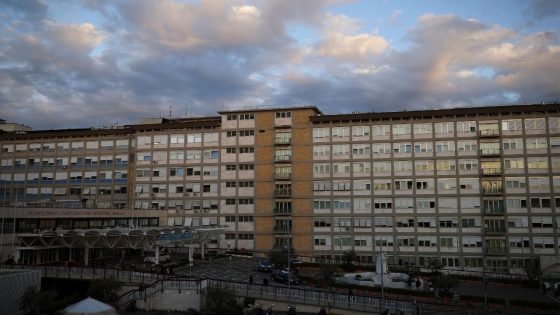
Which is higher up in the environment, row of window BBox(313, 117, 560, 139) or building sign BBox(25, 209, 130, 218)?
row of window BBox(313, 117, 560, 139)

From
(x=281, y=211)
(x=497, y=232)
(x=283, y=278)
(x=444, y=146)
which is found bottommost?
(x=283, y=278)

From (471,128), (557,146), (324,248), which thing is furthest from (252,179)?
(557,146)

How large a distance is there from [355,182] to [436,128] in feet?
50.6

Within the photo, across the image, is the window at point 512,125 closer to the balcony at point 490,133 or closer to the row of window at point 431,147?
the balcony at point 490,133

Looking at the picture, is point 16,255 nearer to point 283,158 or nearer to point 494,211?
point 283,158

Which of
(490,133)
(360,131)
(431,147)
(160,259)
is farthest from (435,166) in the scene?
(160,259)

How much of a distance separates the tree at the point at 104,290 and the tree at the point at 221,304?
9766 mm

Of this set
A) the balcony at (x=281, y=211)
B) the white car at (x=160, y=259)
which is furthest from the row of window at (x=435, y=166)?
the white car at (x=160, y=259)

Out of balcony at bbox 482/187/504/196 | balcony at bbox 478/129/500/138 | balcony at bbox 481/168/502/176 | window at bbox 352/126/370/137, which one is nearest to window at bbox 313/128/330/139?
window at bbox 352/126/370/137

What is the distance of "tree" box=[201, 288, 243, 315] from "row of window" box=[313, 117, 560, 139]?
5282 centimetres

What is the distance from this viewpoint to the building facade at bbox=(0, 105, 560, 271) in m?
79.0

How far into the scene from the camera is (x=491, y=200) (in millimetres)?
80062

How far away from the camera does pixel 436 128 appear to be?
273 feet

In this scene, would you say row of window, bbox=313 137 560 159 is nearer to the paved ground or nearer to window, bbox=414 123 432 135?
window, bbox=414 123 432 135
